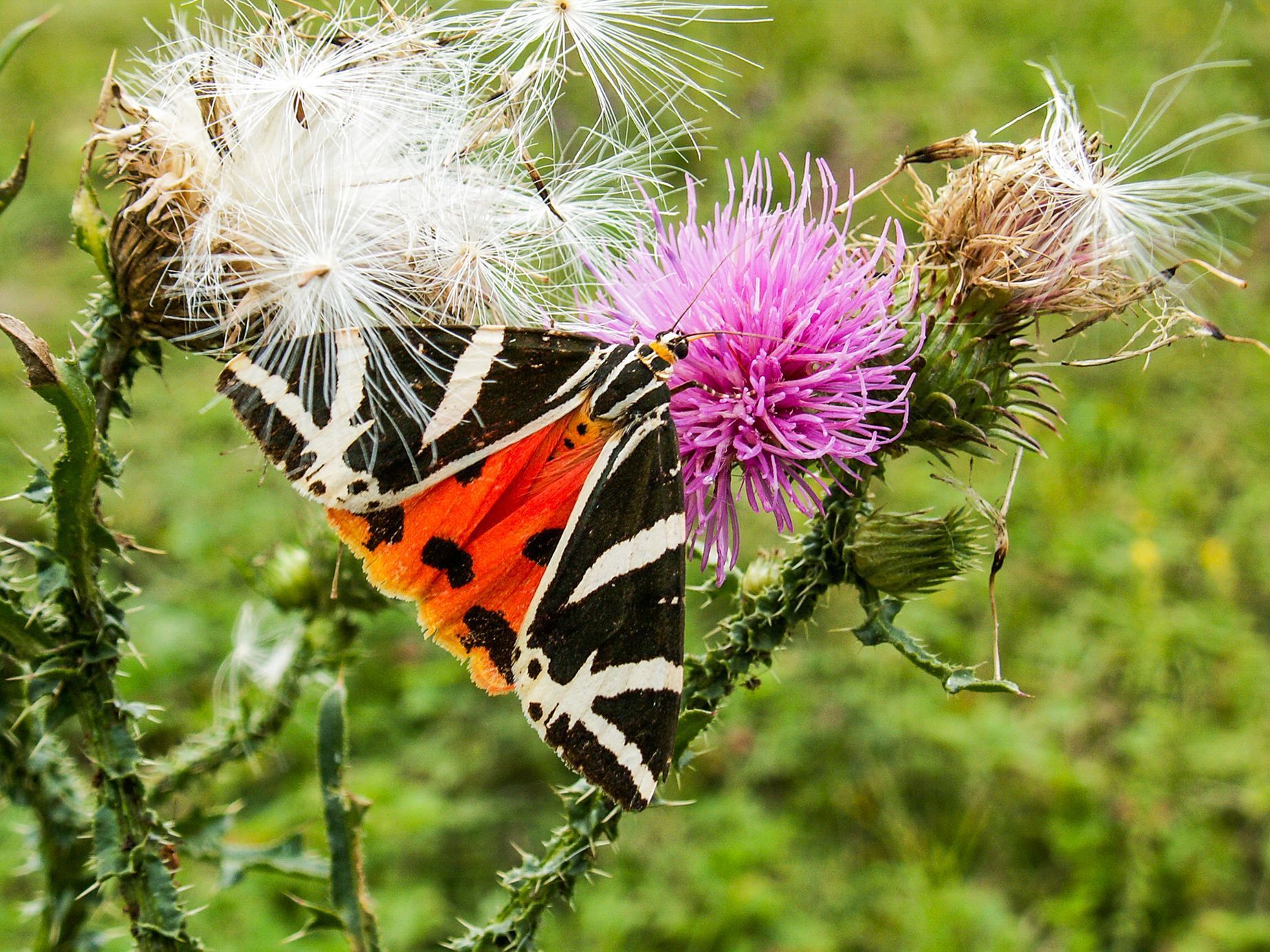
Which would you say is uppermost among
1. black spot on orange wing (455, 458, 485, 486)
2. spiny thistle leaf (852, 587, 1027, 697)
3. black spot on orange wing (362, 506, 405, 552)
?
black spot on orange wing (455, 458, 485, 486)

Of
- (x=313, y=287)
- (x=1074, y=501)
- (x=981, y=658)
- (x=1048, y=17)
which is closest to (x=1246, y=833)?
(x=981, y=658)

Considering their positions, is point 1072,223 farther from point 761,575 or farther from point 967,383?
point 761,575

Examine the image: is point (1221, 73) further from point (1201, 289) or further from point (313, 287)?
point (313, 287)

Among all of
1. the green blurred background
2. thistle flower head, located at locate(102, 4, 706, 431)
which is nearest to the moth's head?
thistle flower head, located at locate(102, 4, 706, 431)

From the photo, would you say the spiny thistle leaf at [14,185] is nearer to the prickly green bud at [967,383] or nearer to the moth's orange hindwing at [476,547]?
the moth's orange hindwing at [476,547]

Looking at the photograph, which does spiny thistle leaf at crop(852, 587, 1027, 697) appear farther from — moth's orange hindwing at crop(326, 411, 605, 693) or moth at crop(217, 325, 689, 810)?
moth's orange hindwing at crop(326, 411, 605, 693)

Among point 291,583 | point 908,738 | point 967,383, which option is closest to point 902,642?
point 967,383
